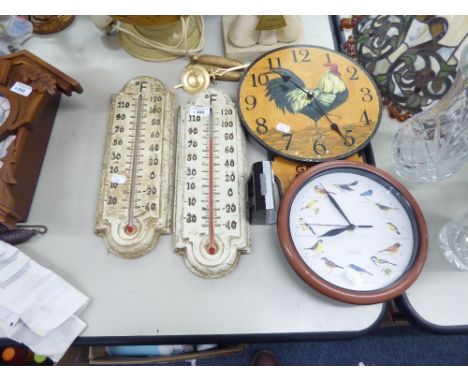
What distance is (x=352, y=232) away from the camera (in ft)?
2.48

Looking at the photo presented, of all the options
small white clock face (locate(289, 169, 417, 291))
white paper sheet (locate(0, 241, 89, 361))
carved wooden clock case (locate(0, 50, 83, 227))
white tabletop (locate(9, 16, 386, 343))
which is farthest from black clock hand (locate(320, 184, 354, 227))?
carved wooden clock case (locate(0, 50, 83, 227))

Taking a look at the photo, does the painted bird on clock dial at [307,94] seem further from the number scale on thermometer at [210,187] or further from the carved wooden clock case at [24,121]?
the carved wooden clock case at [24,121]

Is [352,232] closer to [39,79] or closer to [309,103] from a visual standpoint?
[309,103]

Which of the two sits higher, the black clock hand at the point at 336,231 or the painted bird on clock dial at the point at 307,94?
the painted bird on clock dial at the point at 307,94

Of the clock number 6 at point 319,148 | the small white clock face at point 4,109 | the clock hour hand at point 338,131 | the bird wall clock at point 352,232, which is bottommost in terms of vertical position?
the bird wall clock at point 352,232

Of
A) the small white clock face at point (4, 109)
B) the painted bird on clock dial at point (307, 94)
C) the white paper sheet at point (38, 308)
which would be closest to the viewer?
the white paper sheet at point (38, 308)

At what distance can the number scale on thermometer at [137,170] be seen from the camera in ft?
2.52

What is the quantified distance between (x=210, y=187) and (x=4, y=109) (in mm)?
494

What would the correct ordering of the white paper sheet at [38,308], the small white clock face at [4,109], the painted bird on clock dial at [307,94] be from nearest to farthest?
1. the white paper sheet at [38,308]
2. the small white clock face at [4,109]
3. the painted bird on clock dial at [307,94]

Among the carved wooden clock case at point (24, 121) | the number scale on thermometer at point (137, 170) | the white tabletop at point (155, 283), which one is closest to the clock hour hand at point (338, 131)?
the white tabletop at point (155, 283)

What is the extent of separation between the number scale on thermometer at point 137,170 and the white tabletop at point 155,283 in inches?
1.6

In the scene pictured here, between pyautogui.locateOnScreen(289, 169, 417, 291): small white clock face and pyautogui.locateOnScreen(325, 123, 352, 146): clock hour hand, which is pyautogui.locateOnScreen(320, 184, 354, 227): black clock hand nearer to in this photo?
pyautogui.locateOnScreen(289, 169, 417, 291): small white clock face

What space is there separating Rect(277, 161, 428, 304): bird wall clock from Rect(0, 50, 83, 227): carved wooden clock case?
0.55 meters
